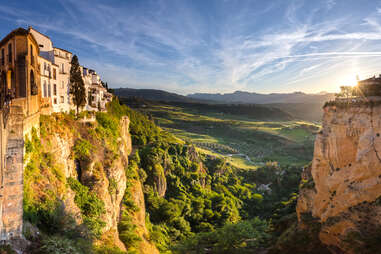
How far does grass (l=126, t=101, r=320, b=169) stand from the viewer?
4316 inches

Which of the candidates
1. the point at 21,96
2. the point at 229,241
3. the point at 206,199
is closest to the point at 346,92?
the point at 229,241

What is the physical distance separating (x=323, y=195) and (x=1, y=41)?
39854mm

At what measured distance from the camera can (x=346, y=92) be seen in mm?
26750

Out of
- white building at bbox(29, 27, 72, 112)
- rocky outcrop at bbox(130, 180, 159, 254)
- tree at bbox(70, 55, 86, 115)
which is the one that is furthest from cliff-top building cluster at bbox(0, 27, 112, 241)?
rocky outcrop at bbox(130, 180, 159, 254)

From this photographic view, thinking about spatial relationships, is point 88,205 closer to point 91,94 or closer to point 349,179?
point 91,94

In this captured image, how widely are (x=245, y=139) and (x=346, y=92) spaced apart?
12318 centimetres

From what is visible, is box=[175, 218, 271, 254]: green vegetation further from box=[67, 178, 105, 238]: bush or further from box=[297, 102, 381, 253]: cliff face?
box=[67, 178, 105, 238]: bush

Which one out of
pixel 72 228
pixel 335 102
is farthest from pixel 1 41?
pixel 335 102

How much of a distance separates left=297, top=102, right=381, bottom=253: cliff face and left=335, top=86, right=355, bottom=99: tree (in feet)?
7.25

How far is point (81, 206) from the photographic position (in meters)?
18.5

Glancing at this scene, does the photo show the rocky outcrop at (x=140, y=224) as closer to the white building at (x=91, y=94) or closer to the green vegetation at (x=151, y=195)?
the green vegetation at (x=151, y=195)

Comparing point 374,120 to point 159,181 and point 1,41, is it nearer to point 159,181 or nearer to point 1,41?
point 159,181

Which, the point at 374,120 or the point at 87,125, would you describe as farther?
the point at 87,125

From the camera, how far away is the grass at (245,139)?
110 m
